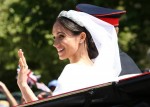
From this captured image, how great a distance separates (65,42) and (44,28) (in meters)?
10.3

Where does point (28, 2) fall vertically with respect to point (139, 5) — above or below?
above

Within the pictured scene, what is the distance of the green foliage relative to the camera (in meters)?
14.3

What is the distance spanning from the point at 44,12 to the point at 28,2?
2.21 ft

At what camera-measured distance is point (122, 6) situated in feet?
50.8

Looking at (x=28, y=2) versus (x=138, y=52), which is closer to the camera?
(x=28, y=2)

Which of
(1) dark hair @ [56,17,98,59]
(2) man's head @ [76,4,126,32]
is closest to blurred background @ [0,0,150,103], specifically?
(2) man's head @ [76,4,126,32]

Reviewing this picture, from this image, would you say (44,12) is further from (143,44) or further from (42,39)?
(143,44)

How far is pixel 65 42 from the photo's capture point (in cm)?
395

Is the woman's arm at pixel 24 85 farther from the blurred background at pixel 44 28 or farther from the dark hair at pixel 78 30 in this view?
the blurred background at pixel 44 28

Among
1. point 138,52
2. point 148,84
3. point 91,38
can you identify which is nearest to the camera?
point 148,84

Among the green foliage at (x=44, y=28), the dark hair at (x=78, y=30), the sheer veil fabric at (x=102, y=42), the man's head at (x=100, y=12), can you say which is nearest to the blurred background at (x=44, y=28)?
the green foliage at (x=44, y=28)

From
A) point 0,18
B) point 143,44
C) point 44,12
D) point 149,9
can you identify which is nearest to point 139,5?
point 149,9

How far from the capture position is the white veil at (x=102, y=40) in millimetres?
3994

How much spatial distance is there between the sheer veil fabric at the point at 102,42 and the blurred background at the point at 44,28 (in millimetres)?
7737
